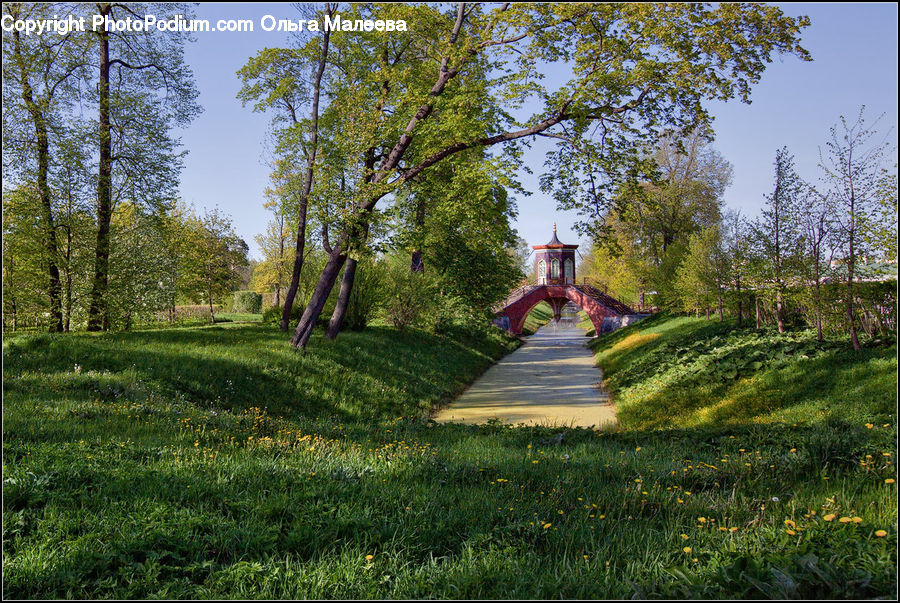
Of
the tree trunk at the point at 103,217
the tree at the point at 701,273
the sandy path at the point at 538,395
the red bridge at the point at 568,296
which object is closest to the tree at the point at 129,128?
the tree trunk at the point at 103,217

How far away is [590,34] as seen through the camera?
12.7m

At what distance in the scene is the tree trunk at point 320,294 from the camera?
16.1 metres

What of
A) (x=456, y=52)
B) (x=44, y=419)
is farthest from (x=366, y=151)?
(x=44, y=419)

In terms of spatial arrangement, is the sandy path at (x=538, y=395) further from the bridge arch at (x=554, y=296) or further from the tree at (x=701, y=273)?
the bridge arch at (x=554, y=296)

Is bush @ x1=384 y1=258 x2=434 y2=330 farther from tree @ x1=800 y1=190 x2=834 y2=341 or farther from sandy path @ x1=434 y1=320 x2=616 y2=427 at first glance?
tree @ x1=800 y1=190 x2=834 y2=341

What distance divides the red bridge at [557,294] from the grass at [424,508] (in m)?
33.8

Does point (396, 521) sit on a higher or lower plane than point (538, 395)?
higher

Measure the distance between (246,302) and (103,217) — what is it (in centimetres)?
2972

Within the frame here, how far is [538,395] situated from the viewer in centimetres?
1831

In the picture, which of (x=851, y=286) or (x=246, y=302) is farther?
(x=246, y=302)

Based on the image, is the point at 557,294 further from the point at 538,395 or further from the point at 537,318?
the point at 538,395

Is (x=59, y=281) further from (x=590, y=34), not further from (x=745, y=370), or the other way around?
(x=745, y=370)

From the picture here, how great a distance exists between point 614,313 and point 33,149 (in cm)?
3803

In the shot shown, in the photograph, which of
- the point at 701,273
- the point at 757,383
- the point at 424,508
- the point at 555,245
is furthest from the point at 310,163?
the point at 555,245
